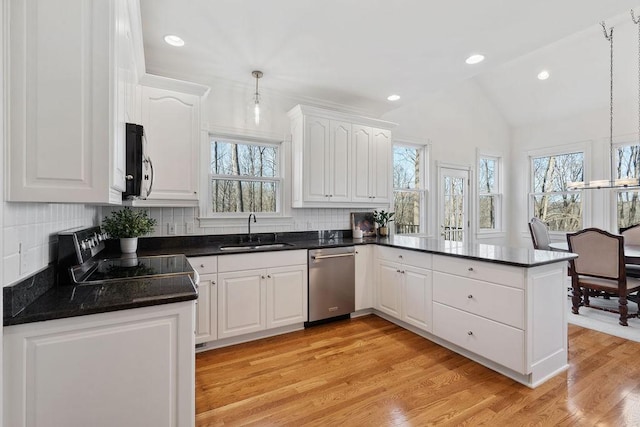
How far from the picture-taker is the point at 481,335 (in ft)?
8.06

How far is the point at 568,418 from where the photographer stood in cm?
188

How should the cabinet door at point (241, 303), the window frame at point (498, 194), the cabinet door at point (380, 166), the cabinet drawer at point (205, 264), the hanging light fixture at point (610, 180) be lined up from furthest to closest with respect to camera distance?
the window frame at point (498, 194)
the cabinet door at point (380, 166)
the hanging light fixture at point (610, 180)
the cabinet door at point (241, 303)
the cabinet drawer at point (205, 264)

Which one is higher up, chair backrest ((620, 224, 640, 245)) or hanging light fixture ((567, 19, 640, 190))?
hanging light fixture ((567, 19, 640, 190))

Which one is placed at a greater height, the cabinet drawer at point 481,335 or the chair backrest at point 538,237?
the chair backrest at point 538,237

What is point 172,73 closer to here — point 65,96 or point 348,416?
point 65,96

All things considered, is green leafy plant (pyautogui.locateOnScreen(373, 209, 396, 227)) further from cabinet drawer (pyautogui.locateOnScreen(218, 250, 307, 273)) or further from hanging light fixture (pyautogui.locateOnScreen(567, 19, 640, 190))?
hanging light fixture (pyautogui.locateOnScreen(567, 19, 640, 190))

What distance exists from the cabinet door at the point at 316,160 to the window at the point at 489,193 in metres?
3.56

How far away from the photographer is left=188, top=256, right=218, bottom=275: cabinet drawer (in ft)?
8.86

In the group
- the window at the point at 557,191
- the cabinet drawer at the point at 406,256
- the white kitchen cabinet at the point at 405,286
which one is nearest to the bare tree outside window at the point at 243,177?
the cabinet drawer at the point at 406,256

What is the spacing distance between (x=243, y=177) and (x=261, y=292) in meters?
1.36

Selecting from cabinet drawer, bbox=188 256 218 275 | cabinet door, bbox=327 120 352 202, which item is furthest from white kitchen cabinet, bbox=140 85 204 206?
cabinet door, bbox=327 120 352 202

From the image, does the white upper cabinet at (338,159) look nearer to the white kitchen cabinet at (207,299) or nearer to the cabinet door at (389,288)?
the cabinet door at (389,288)

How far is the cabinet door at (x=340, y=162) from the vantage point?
3.73 metres

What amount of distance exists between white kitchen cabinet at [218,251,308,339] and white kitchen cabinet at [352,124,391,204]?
4.17 feet
